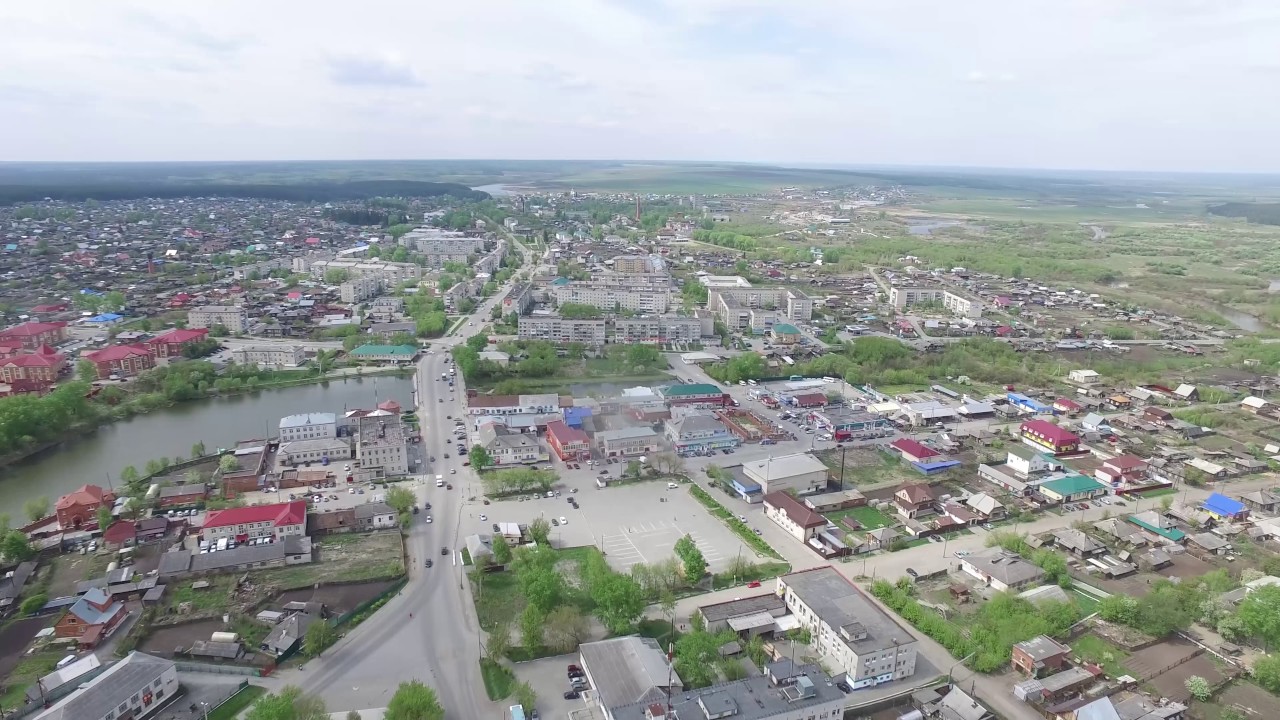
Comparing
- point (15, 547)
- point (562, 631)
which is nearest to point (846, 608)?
point (562, 631)

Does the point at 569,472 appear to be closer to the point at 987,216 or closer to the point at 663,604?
the point at 663,604

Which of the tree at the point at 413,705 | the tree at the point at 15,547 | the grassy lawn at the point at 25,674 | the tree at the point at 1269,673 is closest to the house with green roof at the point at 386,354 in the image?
the tree at the point at 15,547

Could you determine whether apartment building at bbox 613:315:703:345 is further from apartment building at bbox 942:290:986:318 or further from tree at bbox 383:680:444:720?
tree at bbox 383:680:444:720

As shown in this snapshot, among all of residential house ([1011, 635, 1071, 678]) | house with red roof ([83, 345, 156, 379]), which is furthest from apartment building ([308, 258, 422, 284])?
residential house ([1011, 635, 1071, 678])

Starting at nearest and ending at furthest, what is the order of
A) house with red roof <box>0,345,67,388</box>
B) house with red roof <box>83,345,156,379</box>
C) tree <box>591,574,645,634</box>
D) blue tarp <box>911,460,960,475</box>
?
tree <box>591,574,645,634</box> → blue tarp <box>911,460,960,475</box> → house with red roof <box>0,345,67,388</box> → house with red roof <box>83,345,156,379</box>

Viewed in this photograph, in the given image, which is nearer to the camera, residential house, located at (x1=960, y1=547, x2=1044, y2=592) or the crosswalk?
residential house, located at (x1=960, y1=547, x2=1044, y2=592)

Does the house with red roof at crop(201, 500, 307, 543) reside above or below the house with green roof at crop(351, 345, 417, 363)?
below

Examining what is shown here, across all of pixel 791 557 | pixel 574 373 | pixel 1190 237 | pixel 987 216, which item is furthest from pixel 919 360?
pixel 987 216

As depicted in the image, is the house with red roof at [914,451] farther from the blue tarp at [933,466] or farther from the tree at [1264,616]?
the tree at [1264,616]
